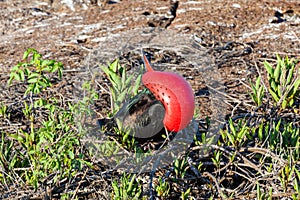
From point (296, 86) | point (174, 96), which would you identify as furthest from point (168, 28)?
point (174, 96)

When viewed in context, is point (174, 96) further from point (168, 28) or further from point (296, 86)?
point (168, 28)

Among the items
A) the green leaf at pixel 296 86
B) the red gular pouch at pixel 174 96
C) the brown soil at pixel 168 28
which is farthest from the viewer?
the brown soil at pixel 168 28

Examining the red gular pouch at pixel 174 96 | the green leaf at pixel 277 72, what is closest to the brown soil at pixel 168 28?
the green leaf at pixel 277 72

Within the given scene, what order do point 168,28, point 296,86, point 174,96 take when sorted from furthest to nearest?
point 168,28
point 296,86
point 174,96

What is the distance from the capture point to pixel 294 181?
2365 millimetres

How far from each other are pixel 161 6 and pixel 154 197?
2337 millimetres

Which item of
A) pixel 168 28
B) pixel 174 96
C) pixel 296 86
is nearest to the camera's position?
pixel 174 96

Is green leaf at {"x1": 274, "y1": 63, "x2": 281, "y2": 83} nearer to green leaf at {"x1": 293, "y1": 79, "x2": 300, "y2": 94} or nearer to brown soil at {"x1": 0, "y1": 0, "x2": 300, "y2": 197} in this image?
green leaf at {"x1": 293, "y1": 79, "x2": 300, "y2": 94}

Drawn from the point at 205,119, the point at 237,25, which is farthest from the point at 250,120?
the point at 237,25

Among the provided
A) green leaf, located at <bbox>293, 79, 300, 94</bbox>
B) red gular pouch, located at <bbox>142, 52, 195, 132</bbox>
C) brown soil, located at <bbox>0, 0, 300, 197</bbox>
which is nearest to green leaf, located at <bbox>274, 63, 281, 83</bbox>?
green leaf, located at <bbox>293, 79, 300, 94</bbox>

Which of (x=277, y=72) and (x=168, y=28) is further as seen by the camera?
(x=168, y=28)

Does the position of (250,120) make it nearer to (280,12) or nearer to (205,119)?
(205,119)

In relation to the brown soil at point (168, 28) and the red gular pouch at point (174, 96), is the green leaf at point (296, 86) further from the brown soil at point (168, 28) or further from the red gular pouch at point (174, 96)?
the red gular pouch at point (174, 96)

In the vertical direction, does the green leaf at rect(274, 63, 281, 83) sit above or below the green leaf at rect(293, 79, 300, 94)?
above
